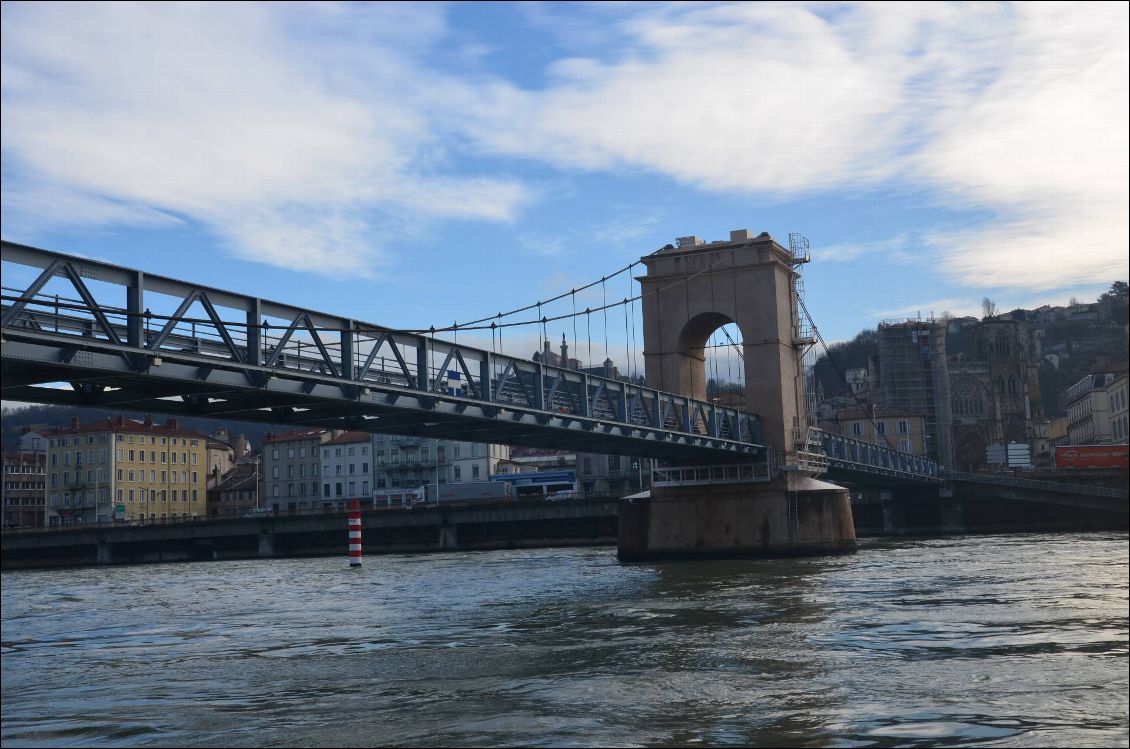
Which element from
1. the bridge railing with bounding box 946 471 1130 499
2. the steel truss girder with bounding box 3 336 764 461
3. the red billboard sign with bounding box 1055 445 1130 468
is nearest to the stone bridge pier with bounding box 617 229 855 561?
the steel truss girder with bounding box 3 336 764 461

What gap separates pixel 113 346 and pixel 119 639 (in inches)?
272

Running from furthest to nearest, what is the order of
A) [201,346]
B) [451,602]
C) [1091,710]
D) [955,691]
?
[451,602], [201,346], [955,691], [1091,710]

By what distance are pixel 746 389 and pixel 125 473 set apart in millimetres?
76969

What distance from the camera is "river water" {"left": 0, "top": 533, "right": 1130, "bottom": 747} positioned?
12438mm

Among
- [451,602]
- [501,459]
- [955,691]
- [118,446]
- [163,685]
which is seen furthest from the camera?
[501,459]

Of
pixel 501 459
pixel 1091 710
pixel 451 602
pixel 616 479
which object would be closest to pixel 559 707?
pixel 1091 710

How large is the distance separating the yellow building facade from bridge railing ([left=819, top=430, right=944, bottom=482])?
56.1m

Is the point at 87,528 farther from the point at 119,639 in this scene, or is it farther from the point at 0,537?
the point at 119,639

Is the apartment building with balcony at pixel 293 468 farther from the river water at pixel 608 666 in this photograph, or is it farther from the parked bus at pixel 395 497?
the river water at pixel 608 666

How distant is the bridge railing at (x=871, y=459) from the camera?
63.2m

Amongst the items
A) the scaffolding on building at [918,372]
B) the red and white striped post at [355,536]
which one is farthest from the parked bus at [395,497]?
the red and white striped post at [355,536]

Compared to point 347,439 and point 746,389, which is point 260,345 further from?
point 347,439

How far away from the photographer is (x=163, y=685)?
1686 cm

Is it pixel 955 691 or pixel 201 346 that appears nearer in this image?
pixel 955 691
